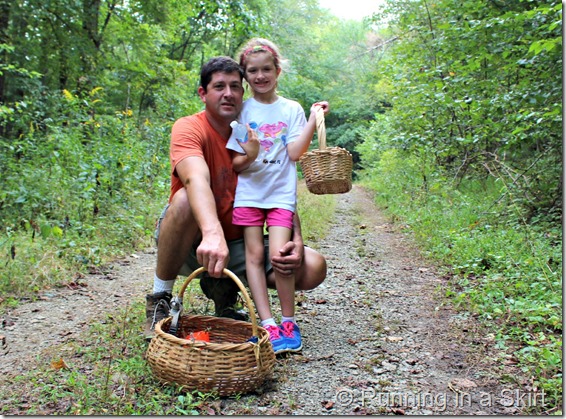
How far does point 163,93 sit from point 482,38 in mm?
7047

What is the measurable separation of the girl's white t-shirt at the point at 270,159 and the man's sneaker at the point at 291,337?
0.61 m

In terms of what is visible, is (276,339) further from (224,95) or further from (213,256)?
(224,95)

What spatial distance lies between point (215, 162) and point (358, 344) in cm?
123

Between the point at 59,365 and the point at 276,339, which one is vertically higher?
the point at 276,339

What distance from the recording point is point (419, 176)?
9281 mm

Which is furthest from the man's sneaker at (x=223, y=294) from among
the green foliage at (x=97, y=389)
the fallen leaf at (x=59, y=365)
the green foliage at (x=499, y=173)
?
the green foliage at (x=499, y=173)

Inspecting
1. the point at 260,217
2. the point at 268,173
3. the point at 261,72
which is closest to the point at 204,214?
the point at 260,217

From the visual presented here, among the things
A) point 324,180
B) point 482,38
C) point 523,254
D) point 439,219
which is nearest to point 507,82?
point 482,38

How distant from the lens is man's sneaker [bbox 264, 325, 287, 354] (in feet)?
7.83

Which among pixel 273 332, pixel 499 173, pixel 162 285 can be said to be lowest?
pixel 273 332

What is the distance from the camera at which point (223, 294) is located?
2824 millimetres

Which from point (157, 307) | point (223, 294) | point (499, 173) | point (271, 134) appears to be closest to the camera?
point (157, 307)

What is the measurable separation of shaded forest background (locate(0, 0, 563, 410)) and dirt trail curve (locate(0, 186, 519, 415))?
0.74 feet

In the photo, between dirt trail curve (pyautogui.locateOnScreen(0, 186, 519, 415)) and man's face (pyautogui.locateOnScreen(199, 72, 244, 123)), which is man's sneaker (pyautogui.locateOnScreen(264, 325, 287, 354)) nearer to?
dirt trail curve (pyautogui.locateOnScreen(0, 186, 519, 415))
